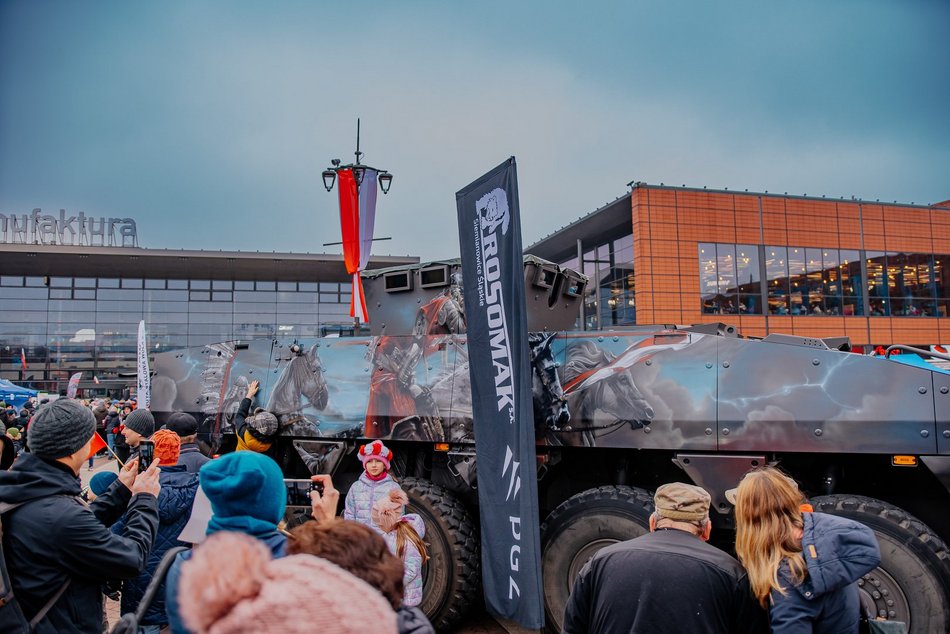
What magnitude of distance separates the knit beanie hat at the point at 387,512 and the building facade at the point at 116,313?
994 inches

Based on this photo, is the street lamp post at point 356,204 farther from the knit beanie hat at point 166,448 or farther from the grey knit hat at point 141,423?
the knit beanie hat at point 166,448

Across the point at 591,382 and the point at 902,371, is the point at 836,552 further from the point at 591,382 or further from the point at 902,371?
the point at 591,382

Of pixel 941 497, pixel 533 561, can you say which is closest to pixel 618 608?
pixel 533 561

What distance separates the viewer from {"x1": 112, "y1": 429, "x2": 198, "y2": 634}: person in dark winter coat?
10.8 ft

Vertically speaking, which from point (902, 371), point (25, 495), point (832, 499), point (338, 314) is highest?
point (338, 314)

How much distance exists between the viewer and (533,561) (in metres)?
4.26

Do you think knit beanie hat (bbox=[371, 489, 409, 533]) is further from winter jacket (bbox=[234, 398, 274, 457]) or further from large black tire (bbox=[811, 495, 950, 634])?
large black tire (bbox=[811, 495, 950, 634])

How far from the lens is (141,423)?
5.16m

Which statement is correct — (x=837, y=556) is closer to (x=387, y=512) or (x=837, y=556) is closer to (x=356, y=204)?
(x=387, y=512)

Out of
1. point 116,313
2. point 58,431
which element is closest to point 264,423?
point 58,431

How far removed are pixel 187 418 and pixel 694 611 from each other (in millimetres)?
3879

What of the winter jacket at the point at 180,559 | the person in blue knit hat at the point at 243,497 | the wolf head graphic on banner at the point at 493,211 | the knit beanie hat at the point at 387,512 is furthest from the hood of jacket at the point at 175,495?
the wolf head graphic on banner at the point at 493,211

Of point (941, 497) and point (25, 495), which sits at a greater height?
point (25, 495)

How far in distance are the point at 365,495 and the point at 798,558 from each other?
126 inches
